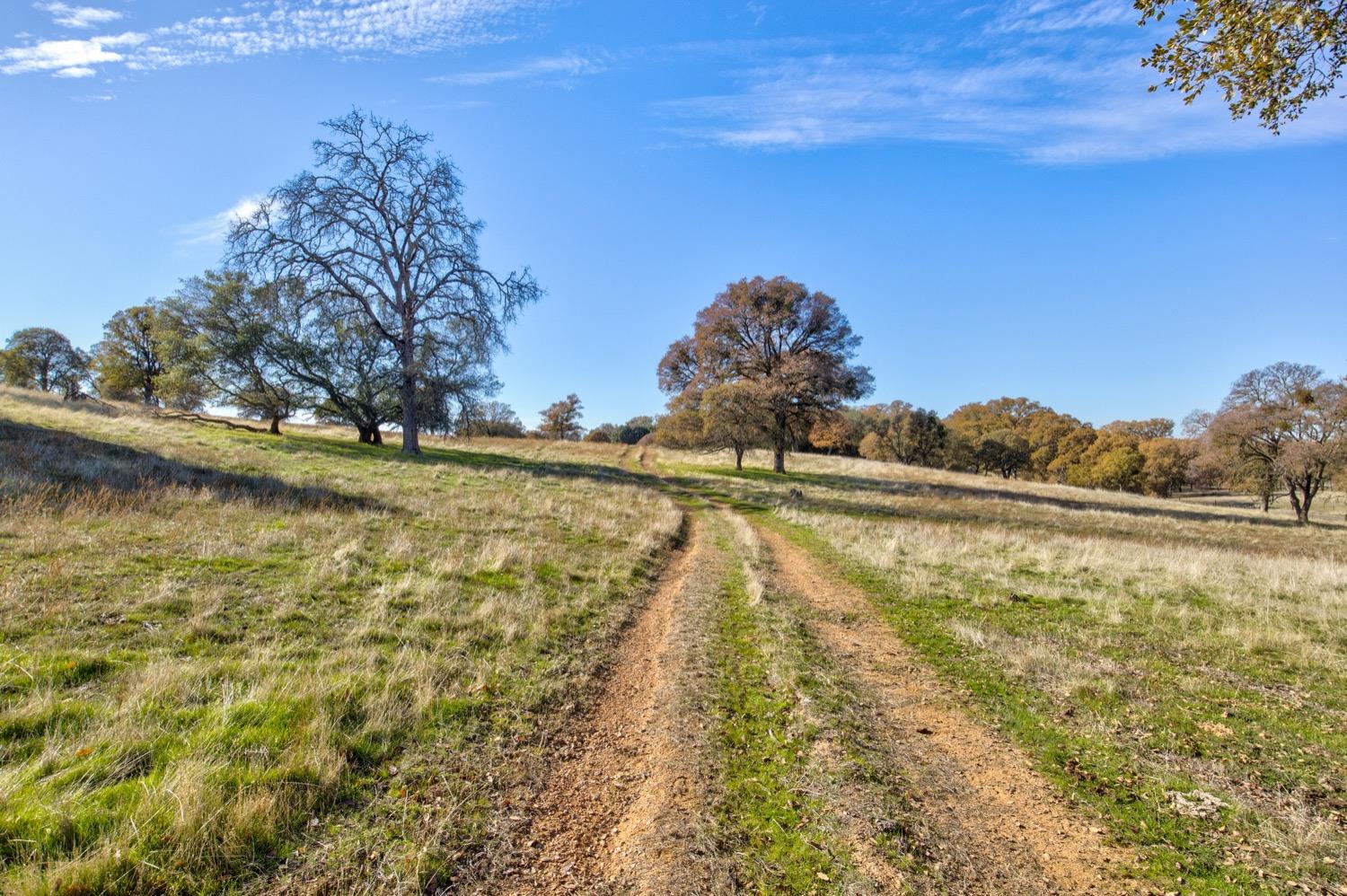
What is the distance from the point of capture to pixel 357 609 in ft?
22.7

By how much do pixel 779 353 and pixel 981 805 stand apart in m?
34.4

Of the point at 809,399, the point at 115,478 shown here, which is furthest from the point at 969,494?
the point at 115,478

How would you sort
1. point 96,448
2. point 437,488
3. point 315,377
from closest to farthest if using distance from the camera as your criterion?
point 96,448
point 437,488
point 315,377

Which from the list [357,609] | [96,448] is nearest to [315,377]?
[96,448]

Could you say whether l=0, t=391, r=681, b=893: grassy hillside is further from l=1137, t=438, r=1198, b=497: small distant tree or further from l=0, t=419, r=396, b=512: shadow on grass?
l=1137, t=438, r=1198, b=497: small distant tree

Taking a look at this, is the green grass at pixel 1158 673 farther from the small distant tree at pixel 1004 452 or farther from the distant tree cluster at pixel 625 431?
the distant tree cluster at pixel 625 431

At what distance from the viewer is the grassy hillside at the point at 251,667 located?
3.16m

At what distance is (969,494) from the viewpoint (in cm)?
3256

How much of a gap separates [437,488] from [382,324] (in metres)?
17.3

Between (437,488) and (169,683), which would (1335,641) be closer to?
(169,683)

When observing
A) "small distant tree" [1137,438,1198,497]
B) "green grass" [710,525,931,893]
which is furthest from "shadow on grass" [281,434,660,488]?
"small distant tree" [1137,438,1198,497]

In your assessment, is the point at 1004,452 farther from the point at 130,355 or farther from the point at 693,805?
the point at 130,355

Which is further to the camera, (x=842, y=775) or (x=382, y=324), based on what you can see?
(x=382, y=324)

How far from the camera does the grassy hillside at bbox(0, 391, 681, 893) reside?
316 cm
